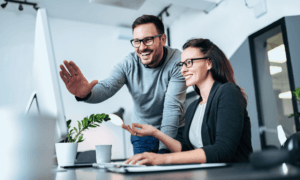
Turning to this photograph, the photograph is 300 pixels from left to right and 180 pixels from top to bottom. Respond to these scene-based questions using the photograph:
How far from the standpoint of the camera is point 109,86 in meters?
1.60

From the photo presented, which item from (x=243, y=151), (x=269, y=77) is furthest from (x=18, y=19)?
(x=243, y=151)

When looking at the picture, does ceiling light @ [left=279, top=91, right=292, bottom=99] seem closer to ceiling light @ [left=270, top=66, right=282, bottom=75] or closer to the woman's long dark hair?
ceiling light @ [left=270, top=66, right=282, bottom=75]

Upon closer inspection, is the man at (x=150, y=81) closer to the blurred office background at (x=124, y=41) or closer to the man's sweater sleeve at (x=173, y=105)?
the man's sweater sleeve at (x=173, y=105)

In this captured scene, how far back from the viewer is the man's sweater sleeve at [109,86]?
143 centimetres

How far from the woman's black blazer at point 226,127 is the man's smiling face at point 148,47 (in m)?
0.59

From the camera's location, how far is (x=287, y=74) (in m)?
2.84

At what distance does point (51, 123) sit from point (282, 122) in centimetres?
314

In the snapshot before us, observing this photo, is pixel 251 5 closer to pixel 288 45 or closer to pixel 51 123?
pixel 288 45

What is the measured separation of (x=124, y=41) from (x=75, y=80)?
4.23 m

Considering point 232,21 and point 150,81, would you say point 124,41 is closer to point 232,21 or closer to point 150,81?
point 232,21

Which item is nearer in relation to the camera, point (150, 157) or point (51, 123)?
point (51, 123)

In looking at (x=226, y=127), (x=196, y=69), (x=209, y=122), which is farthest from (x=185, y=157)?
(x=196, y=69)

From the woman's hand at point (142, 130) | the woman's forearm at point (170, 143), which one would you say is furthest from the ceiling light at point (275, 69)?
the woman's hand at point (142, 130)

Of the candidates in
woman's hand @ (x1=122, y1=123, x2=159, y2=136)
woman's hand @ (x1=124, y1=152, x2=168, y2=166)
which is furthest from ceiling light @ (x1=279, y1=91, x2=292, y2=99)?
woman's hand @ (x1=124, y1=152, x2=168, y2=166)
